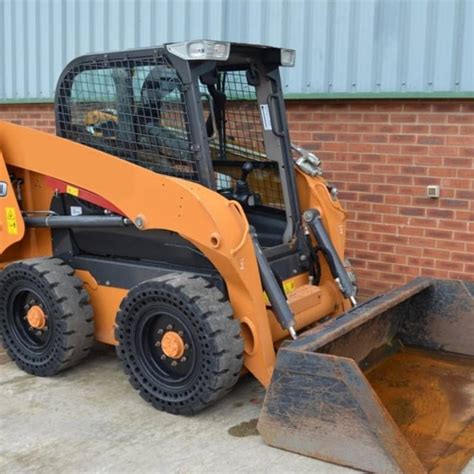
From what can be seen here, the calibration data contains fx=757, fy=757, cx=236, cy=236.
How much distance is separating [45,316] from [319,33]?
333 cm

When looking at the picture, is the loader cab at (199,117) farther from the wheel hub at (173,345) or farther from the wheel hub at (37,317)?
the wheel hub at (37,317)

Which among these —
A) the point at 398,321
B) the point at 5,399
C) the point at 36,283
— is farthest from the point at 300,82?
the point at 5,399

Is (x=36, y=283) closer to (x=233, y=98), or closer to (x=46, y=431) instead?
(x=46, y=431)

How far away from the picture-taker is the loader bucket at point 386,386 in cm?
359

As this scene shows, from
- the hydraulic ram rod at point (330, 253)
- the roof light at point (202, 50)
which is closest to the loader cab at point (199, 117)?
the roof light at point (202, 50)

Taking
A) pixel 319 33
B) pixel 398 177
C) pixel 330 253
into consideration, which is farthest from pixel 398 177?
pixel 330 253

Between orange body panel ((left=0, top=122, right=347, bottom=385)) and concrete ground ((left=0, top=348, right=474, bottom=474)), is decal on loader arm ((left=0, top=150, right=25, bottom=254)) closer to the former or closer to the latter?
orange body panel ((left=0, top=122, right=347, bottom=385))

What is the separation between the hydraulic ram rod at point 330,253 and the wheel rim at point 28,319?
5.99ft

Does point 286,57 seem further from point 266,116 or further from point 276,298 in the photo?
point 276,298

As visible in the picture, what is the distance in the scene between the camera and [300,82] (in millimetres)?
6562

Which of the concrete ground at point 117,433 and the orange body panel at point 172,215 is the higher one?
the orange body panel at point 172,215

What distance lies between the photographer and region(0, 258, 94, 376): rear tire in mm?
4820

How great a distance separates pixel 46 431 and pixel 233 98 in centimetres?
249

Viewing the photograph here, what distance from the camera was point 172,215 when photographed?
14.1 feet
